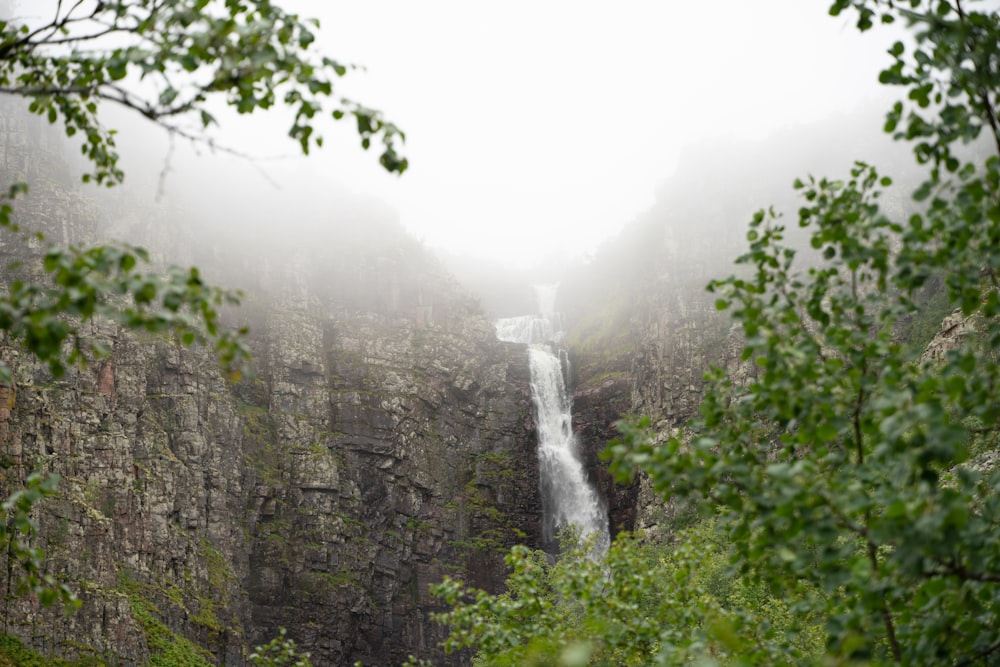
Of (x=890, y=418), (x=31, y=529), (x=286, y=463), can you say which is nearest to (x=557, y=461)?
(x=286, y=463)

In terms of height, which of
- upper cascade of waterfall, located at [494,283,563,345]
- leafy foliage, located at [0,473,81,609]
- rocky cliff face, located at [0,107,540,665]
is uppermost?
upper cascade of waterfall, located at [494,283,563,345]

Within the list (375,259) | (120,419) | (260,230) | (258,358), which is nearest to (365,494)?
(258,358)

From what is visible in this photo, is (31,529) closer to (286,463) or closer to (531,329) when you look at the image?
(286,463)

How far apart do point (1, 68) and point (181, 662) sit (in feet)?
97.4

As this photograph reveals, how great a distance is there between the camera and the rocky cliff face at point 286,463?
25484 mm

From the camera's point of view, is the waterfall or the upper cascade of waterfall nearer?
the waterfall

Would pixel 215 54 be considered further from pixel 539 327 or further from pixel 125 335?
pixel 539 327

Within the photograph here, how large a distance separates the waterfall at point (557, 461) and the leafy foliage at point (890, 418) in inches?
1593

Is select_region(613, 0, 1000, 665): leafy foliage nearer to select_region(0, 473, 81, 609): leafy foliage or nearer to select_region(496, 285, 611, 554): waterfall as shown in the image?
select_region(0, 473, 81, 609): leafy foliage

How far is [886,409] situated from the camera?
338 cm

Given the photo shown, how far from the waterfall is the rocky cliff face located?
122 cm

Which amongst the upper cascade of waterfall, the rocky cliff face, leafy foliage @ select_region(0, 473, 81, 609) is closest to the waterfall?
the rocky cliff face

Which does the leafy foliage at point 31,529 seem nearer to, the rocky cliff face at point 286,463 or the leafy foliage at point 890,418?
the leafy foliage at point 890,418

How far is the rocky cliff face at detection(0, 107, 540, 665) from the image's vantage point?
2548 centimetres
